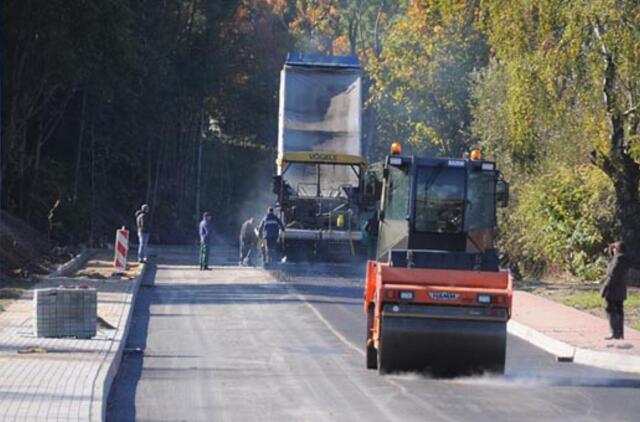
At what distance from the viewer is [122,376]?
600 inches

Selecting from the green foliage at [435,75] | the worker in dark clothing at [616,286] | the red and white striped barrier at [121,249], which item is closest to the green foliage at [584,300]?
the worker in dark clothing at [616,286]

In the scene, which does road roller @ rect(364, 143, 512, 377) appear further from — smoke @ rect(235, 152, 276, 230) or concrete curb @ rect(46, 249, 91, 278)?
smoke @ rect(235, 152, 276, 230)

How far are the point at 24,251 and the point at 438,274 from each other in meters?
20.5

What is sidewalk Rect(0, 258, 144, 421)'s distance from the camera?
11477mm

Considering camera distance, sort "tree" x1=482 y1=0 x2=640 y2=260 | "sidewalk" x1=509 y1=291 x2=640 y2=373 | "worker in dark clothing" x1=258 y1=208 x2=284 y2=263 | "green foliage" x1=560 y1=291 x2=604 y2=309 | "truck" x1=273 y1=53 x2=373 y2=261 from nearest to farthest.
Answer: "sidewalk" x1=509 y1=291 x2=640 y2=373, "tree" x1=482 y1=0 x2=640 y2=260, "green foliage" x1=560 y1=291 x2=604 y2=309, "worker in dark clothing" x1=258 y1=208 x2=284 y2=263, "truck" x1=273 y1=53 x2=373 y2=261

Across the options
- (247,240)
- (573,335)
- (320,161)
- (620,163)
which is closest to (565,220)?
(320,161)

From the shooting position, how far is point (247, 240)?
39.2m

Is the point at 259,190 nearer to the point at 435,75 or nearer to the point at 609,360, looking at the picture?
the point at 435,75

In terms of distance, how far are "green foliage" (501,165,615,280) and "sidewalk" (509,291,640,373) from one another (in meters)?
6.79

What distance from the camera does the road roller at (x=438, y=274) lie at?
15.4m

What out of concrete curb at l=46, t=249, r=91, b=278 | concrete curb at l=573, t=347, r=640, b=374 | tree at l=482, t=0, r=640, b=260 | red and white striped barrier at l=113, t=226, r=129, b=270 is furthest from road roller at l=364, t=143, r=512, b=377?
red and white striped barrier at l=113, t=226, r=129, b=270

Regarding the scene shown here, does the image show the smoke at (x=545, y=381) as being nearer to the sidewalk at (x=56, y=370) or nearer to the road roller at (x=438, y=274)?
the road roller at (x=438, y=274)

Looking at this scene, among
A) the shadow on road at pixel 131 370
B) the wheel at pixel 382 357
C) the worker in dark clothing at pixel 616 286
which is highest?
the worker in dark clothing at pixel 616 286

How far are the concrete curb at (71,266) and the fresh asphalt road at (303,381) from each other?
7109 millimetres
